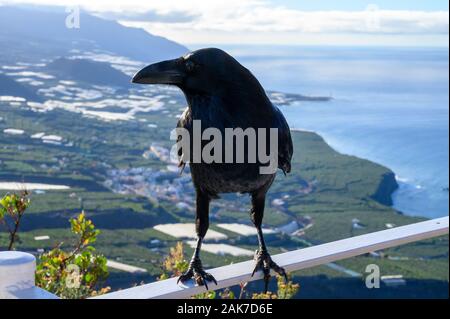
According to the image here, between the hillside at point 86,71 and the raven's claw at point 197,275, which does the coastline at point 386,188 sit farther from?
the raven's claw at point 197,275

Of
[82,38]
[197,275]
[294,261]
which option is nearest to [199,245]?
[197,275]

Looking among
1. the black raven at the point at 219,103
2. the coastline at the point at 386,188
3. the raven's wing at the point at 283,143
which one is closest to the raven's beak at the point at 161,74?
the black raven at the point at 219,103

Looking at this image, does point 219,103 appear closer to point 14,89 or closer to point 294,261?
point 294,261

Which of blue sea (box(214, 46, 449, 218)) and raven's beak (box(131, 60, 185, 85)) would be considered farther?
blue sea (box(214, 46, 449, 218))

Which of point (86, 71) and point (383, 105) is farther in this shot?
point (383, 105)

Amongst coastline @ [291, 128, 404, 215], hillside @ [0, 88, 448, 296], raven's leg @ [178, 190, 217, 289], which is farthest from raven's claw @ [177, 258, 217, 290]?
coastline @ [291, 128, 404, 215]

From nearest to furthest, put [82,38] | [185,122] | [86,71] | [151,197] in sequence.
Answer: [185,122]
[82,38]
[86,71]
[151,197]

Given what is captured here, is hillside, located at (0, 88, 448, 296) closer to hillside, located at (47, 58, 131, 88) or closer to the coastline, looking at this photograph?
the coastline
